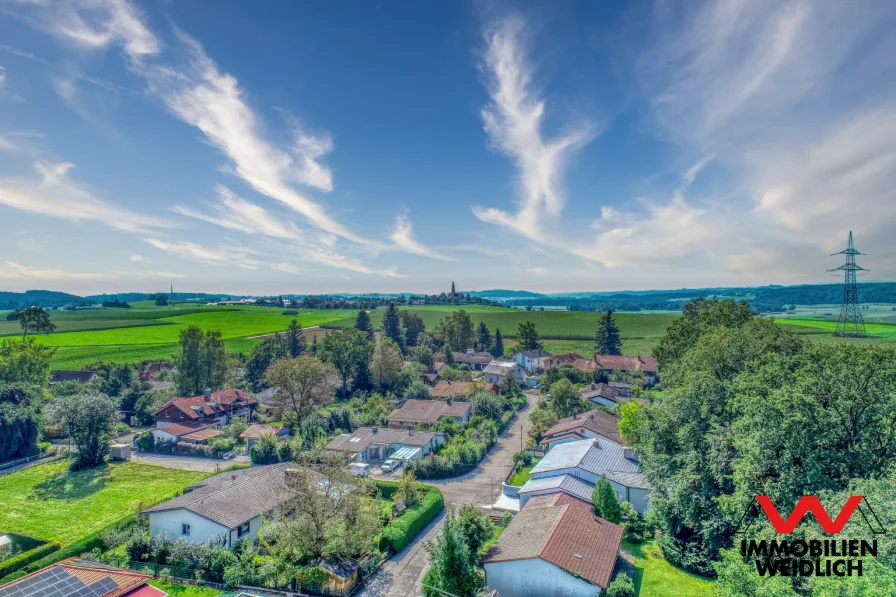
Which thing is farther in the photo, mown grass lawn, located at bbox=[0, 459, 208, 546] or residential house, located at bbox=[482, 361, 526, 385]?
residential house, located at bbox=[482, 361, 526, 385]

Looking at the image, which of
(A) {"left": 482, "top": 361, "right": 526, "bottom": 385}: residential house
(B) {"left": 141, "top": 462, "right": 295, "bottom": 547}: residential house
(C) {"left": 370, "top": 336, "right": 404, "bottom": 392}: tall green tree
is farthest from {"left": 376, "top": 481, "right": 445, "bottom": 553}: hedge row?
(A) {"left": 482, "top": 361, "right": 526, "bottom": 385}: residential house

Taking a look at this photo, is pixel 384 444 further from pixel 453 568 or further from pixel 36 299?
pixel 36 299

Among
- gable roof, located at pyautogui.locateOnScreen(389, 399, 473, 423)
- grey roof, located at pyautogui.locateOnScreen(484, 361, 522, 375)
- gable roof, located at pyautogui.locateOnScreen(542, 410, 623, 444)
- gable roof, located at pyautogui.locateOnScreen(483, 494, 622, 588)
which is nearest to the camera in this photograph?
gable roof, located at pyautogui.locateOnScreen(483, 494, 622, 588)

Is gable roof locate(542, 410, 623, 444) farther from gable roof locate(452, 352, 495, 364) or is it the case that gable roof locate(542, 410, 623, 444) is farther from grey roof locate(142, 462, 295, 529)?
gable roof locate(452, 352, 495, 364)

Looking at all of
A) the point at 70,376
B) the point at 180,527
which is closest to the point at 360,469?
the point at 180,527

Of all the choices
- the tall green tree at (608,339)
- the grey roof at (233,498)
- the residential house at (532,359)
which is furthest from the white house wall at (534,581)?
the tall green tree at (608,339)

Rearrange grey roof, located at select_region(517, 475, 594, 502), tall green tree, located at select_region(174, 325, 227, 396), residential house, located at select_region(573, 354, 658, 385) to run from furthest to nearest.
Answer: residential house, located at select_region(573, 354, 658, 385)
tall green tree, located at select_region(174, 325, 227, 396)
grey roof, located at select_region(517, 475, 594, 502)

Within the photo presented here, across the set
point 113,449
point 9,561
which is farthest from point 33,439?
point 9,561

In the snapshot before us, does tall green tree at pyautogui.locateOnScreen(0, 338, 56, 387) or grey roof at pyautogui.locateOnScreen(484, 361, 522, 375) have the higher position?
tall green tree at pyautogui.locateOnScreen(0, 338, 56, 387)
